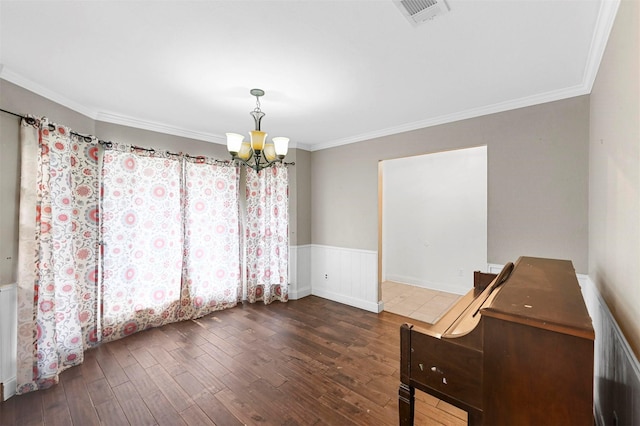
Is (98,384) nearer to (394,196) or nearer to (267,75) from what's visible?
(267,75)

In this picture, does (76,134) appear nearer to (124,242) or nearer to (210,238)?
(124,242)

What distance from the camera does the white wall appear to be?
442cm

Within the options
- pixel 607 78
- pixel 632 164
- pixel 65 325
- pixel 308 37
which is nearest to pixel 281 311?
pixel 65 325

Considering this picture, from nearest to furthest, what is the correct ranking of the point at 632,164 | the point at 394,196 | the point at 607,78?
the point at 632,164 → the point at 607,78 → the point at 394,196

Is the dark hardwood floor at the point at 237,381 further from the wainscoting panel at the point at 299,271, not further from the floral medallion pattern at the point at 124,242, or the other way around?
the wainscoting panel at the point at 299,271

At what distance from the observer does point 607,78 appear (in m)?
1.58

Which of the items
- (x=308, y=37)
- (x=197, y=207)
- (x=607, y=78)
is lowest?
(x=197, y=207)

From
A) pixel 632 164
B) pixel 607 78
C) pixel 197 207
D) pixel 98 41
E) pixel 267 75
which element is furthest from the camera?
pixel 197 207

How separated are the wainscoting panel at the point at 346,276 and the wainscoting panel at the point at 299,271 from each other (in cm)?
10

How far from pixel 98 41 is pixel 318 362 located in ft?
10.2

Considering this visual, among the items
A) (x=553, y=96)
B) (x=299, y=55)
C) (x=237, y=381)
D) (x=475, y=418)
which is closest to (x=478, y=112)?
(x=553, y=96)

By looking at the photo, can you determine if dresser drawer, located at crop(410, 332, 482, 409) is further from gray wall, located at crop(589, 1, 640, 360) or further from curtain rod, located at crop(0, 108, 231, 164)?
curtain rod, located at crop(0, 108, 231, 164)

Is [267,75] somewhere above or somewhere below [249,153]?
above

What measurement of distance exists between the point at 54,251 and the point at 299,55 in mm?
2776
